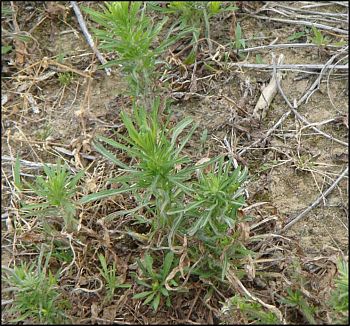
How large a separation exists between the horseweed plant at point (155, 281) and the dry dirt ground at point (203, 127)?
0.09 m

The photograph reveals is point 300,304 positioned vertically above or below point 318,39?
below

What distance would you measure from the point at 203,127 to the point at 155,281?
1000mm

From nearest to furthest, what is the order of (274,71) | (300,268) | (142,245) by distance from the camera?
(300,268)
(142,245)
(274,71)

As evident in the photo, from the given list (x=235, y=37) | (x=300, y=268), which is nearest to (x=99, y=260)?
(x=300, y=268)

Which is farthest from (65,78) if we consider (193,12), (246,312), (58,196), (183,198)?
(246,312)

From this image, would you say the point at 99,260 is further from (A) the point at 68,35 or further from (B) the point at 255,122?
(A) the point at 68,35

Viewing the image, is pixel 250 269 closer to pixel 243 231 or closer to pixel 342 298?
pixel 243 231

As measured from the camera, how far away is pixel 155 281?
2580mm

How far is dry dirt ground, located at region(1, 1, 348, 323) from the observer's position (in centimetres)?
275

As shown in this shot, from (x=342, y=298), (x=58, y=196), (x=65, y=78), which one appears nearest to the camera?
(x=342, y=298)

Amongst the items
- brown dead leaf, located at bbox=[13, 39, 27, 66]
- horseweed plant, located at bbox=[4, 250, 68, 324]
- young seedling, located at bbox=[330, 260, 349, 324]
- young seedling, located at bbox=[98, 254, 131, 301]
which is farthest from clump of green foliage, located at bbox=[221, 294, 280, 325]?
brown dead leaf, located at bbox=[13, 39, 27, 66]

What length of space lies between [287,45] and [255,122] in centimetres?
60

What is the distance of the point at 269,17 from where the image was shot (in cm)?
368

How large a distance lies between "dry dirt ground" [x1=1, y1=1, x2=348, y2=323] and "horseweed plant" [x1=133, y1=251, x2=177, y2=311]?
9 cm
